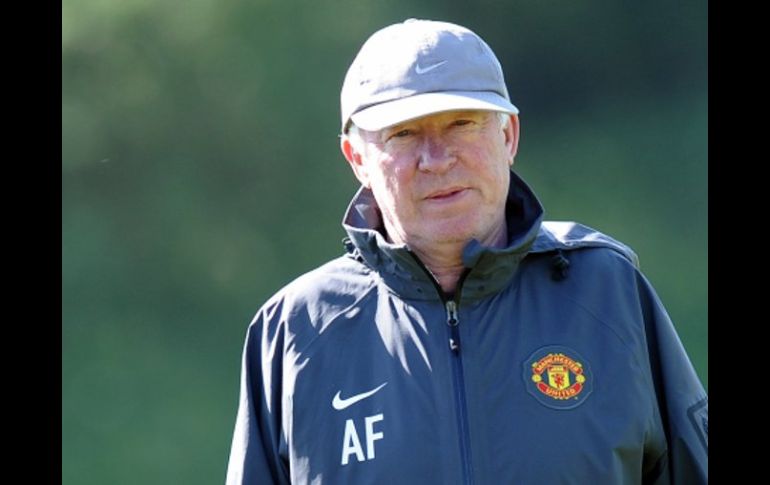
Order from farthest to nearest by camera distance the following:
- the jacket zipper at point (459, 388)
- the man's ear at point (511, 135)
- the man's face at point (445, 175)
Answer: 1. the man's ear at point (511, 135)
2. the man's face at point (445, 175)
3. the jacket zipper at point (459, 388)

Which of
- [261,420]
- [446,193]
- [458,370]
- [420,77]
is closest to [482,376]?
[458,370]

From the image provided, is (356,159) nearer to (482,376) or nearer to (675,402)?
(482,376)

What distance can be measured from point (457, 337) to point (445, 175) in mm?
289

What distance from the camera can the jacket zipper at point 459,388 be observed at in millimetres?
2459

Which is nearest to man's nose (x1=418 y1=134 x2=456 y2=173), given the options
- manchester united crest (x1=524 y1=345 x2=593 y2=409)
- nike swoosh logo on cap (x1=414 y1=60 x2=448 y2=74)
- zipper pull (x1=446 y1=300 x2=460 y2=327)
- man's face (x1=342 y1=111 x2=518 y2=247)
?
man's face (x1=342 y1=111 x2=518 y2=247)

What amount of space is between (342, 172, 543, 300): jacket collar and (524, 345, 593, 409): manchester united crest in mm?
156

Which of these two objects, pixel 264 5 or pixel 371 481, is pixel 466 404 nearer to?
pixel 371 481

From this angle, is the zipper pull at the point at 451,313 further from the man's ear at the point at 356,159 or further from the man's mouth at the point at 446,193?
the man's ear at the point at 356,159

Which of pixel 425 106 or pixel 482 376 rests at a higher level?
pixel 425 106

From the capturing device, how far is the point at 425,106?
2553 millimetres

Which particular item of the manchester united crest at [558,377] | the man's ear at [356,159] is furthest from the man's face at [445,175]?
the manchester united crest at [558,377]

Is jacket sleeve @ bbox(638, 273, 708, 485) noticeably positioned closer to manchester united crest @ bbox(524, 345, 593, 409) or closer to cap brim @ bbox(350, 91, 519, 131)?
manchester united crest @ bbox(524, 345, 593, 409)

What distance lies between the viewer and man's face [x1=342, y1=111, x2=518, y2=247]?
8.40 ft

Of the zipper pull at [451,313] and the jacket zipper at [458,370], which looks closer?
the jacket zipper at [458,370]
